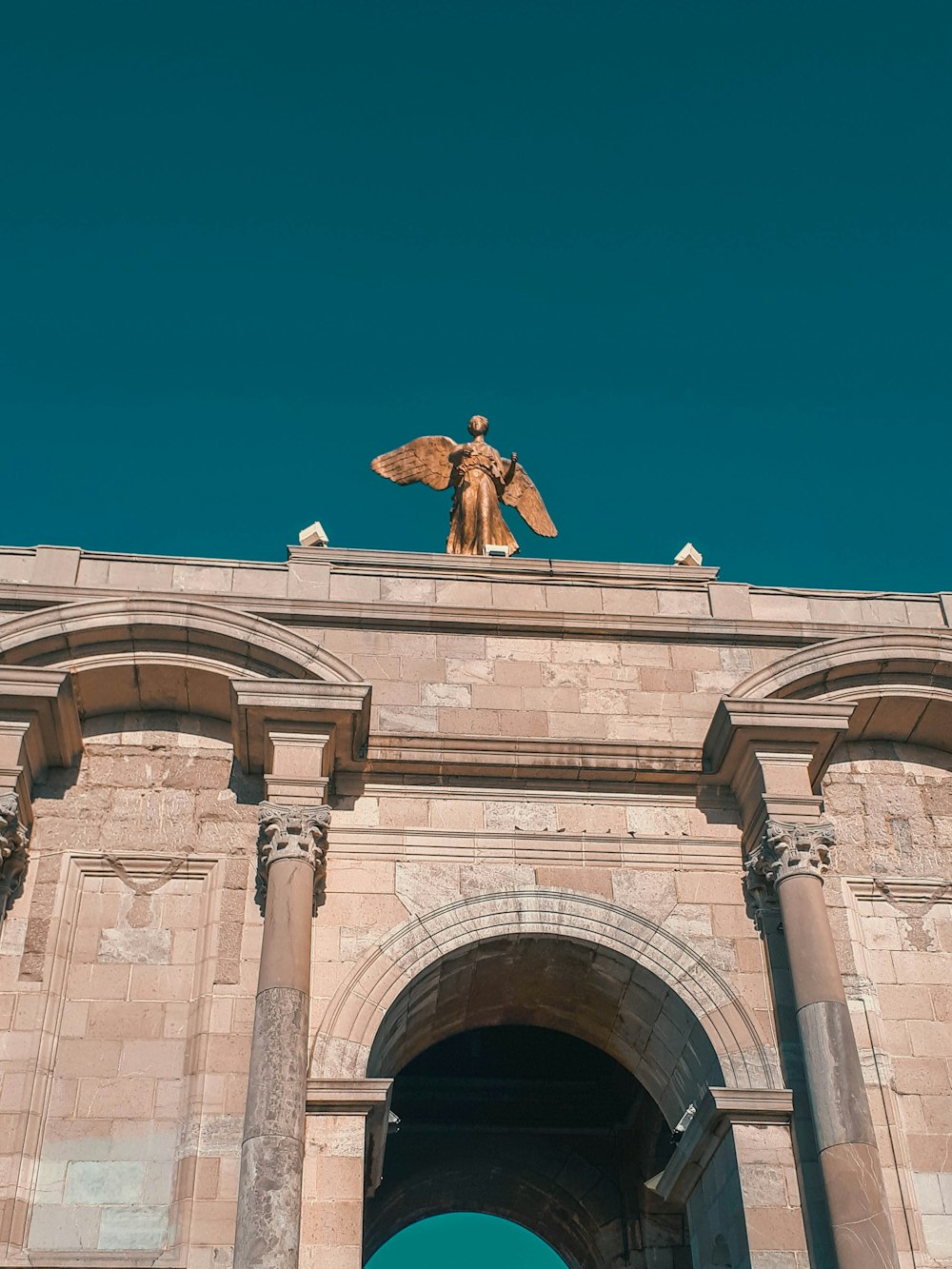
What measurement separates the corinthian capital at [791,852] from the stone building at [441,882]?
45 mm

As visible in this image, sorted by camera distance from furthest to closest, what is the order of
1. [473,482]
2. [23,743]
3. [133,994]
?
[473,482] < [23,743] < [133,994]

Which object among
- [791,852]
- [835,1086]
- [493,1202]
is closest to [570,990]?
[791,852]

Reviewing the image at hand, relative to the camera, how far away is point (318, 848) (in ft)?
47.1

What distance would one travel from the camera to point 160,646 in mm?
15539

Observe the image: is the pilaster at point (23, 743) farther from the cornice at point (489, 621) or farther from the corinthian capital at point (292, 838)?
the corinthian capital at point (292, 838)

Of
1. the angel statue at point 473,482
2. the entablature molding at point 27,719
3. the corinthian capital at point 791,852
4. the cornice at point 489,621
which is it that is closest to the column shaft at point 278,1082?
the entablature molding at point 27,719

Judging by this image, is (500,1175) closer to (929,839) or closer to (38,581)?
(929,839)

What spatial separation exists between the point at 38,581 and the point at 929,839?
9.79 m

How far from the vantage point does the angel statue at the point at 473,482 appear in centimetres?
1980

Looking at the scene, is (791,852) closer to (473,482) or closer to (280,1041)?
(280,1041)

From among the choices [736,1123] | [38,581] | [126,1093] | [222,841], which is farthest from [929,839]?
[38,581]

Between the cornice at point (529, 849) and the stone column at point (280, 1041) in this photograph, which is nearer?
the stone column at point (280, 1041)

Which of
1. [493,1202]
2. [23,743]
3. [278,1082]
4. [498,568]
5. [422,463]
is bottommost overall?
[278,1082]

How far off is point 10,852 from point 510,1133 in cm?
1033
